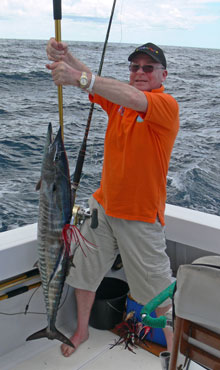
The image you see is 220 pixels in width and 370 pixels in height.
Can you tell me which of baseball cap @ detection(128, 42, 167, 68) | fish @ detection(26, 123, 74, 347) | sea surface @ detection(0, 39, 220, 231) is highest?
baseball cap @ detection(128, 42, 167, 68)

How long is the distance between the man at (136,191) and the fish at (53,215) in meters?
0.39

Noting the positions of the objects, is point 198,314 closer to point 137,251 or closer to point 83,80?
point 83,80

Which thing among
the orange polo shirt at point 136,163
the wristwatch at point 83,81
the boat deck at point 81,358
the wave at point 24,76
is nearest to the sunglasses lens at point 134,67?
the orange polo shirt at point 136,163

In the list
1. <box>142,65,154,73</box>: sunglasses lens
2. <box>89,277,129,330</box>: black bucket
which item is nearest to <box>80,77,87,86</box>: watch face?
<box>142,65,154,73</box>: sunglasses lens

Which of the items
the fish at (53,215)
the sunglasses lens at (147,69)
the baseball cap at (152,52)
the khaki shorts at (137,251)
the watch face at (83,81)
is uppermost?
the baseball cap at (152,52)

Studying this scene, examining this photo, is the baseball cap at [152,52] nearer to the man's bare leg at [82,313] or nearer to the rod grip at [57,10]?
the rod grip at [57,10]

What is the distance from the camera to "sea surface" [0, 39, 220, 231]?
527 centimetres

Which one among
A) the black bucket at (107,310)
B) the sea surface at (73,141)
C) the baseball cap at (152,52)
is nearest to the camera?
the baseball cap at (152,52)

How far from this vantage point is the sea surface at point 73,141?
207 inches

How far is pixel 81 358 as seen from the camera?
2.28 meters

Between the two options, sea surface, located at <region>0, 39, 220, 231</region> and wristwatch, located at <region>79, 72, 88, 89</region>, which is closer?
wristwatch, located at <region>79, 72, 88, 89</region>

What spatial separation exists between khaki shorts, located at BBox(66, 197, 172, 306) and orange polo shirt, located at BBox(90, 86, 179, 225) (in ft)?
0.22

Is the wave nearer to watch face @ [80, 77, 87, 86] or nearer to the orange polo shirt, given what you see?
the orange polo shirt

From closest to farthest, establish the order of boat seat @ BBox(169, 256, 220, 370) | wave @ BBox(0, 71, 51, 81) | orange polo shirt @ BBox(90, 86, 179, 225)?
boat seat @ BBox(169, 256, 220, 370) < orange polo shirt @ BBox(90, 86, 179, 225) < wave @ BBox(0, 71, 51, 81)
